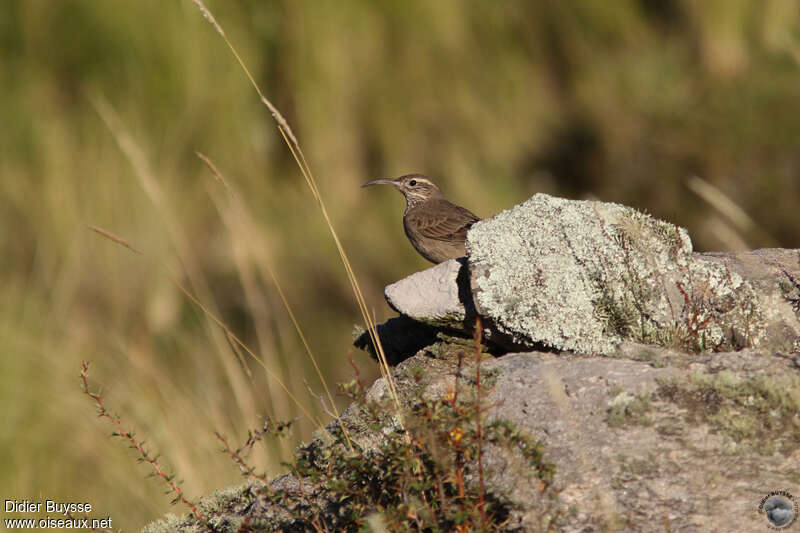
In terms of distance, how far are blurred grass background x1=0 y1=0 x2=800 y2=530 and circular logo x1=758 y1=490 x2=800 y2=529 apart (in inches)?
214

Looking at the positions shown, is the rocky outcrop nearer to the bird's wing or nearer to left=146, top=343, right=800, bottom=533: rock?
left=146, top=343, right=800, bottom=533: rock

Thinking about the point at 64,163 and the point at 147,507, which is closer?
the point at 147,507

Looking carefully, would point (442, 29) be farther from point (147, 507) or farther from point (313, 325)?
point (147, 507)

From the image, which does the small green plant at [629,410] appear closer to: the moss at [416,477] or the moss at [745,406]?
the moss at [745,406]

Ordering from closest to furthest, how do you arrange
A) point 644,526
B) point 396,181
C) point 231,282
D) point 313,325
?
point 644,526 → point 396,181 → point 313,325 → point 231,282

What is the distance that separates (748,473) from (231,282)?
7.22 metres

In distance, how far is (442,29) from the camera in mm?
9711

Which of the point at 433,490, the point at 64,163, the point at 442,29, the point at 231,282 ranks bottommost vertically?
the point at 433,490

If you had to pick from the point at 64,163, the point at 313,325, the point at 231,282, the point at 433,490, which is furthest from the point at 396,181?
the point at 433,490

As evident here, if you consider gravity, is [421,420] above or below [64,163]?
below

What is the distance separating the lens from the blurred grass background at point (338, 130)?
864 centimetres

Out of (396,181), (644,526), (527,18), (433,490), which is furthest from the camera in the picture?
(527,18)

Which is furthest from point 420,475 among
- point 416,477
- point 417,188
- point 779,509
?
point 417,188

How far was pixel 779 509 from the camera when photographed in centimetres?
277
